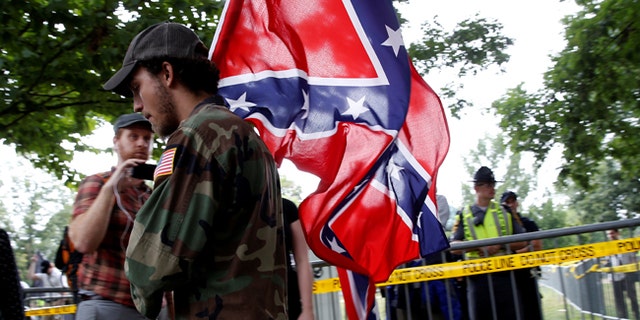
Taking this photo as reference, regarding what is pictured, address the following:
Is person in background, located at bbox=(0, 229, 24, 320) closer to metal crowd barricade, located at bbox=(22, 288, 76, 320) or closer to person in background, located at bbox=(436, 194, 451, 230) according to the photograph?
person in background, located at bbox=(436, 194, 451, 230)

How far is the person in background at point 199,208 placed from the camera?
2.30m

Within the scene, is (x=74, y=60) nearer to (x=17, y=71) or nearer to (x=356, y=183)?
(x=17, y=71)

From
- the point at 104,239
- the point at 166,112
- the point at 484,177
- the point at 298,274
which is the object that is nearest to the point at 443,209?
the point at 484,177

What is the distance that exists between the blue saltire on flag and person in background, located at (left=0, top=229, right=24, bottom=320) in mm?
1393

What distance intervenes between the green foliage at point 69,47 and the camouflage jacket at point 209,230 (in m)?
6.89

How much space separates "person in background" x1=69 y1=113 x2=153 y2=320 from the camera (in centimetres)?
435

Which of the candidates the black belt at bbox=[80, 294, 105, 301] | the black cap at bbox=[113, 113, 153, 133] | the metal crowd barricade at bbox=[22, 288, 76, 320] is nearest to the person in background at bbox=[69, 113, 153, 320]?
the black belt at bbox=[80, 294, 105, 301]

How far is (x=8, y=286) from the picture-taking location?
10.5ft

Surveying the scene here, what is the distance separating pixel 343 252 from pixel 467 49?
13752 millimetres

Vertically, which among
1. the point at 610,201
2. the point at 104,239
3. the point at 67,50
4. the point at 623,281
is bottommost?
the point at 623,281

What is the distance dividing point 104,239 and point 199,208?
2.29m

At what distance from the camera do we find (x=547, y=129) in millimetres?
17500

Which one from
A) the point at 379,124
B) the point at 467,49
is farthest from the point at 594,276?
the point at 467,49

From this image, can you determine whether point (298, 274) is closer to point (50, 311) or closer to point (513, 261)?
point (513, 261)
